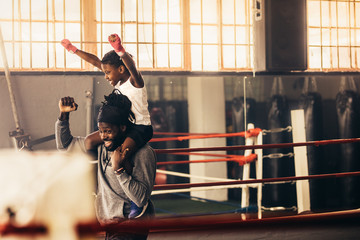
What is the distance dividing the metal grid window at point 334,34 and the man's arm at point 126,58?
454cm

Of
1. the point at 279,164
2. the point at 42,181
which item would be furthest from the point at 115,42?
the point at 279,164

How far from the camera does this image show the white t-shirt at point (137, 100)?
226 cm

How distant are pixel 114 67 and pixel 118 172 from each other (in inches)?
25.3

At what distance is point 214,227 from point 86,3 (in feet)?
16.0

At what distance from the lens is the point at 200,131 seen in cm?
580

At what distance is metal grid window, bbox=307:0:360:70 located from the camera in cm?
634

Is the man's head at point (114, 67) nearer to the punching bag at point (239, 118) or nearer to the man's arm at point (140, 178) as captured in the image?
the man's arm at point (140, 178)

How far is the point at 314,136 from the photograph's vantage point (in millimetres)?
5473

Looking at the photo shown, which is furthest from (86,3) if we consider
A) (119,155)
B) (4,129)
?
(119,155)

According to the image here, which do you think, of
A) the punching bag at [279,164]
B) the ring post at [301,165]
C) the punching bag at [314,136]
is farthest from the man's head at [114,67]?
the punching bag at [314,136]

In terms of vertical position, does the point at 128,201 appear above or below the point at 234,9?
below

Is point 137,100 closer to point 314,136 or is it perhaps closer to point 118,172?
point 118,172

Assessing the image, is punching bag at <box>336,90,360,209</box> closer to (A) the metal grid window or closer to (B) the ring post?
(B) the ring post

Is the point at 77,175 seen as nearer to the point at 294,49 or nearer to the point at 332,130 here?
the point at 294,49
